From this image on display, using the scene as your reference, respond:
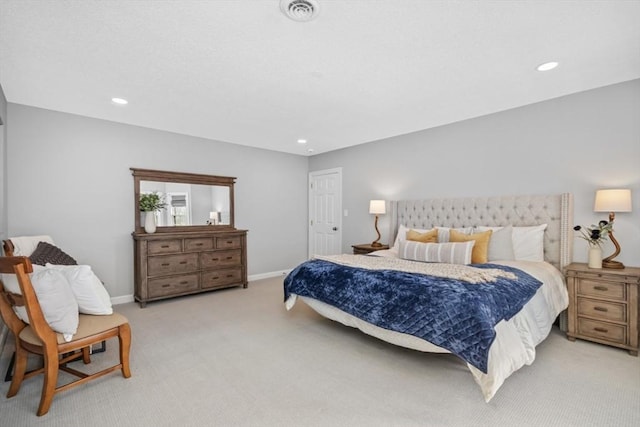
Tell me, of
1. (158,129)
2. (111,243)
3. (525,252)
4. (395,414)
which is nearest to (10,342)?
(111,243)

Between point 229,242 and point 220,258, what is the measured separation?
0.93 feet

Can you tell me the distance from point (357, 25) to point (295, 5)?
0.45 meters

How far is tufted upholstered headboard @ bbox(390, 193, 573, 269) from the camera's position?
3.32 meters

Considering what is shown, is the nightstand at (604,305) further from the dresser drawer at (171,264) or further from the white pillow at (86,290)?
the dresser drawer at (171,264)

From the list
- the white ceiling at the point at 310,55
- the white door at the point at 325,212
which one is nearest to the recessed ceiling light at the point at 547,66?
the white ceiling at the point at 310,55

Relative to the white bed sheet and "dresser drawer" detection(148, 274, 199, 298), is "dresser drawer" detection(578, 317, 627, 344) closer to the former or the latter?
the white bed sheet

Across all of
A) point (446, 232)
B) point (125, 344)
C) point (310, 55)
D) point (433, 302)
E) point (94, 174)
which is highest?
point (310, 55)

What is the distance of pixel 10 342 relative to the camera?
289 centimetres

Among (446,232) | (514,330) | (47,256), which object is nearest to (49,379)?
(47,256)

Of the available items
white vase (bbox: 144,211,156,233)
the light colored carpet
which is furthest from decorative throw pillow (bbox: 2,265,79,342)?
white vase (bbox: 144,211,156,233)

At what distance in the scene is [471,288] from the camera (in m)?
2.24

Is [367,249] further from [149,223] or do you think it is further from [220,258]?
[149,223]

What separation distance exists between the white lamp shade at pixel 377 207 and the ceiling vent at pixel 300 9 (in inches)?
130

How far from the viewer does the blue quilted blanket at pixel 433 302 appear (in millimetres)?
2003
